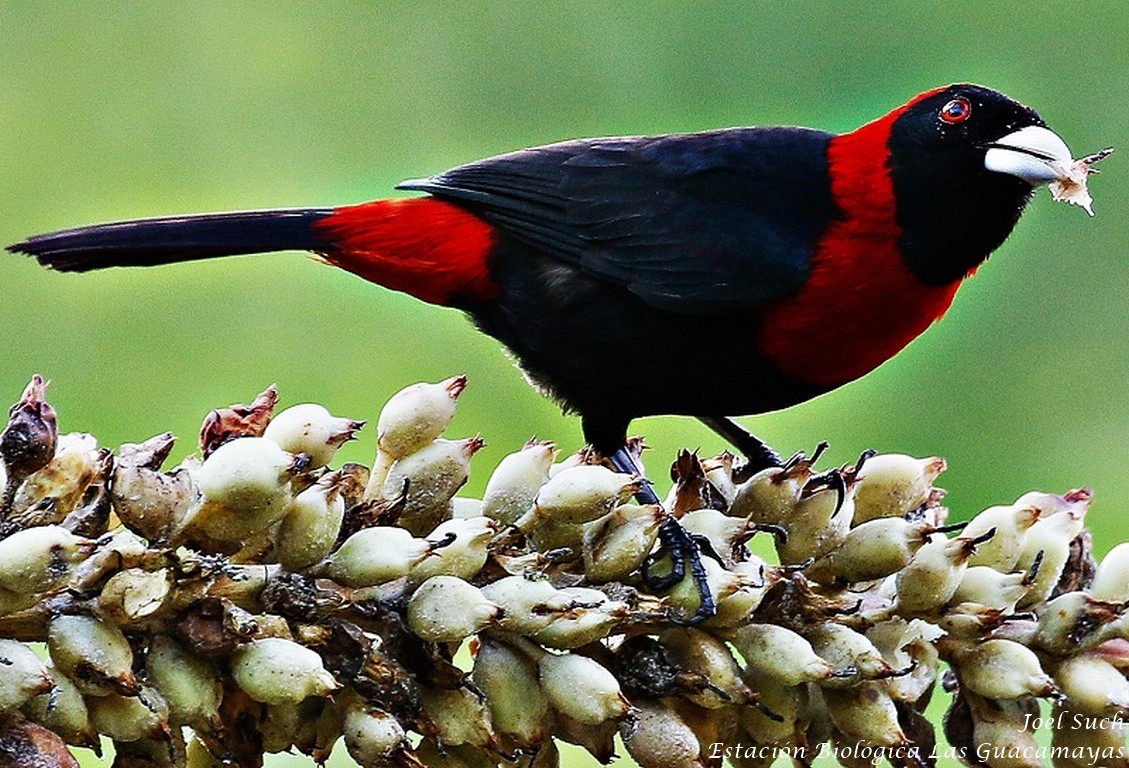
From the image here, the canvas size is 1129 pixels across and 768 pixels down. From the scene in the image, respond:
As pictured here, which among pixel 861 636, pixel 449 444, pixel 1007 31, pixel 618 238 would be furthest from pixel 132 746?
pixel 1007 31

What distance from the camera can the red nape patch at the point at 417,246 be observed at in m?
2.67

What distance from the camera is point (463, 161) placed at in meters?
3.22

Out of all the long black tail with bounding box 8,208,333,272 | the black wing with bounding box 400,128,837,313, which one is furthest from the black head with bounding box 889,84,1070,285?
the long black tail with bounding box 8,208,333,272

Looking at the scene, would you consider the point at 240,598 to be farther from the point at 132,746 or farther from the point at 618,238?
the point at 618,238

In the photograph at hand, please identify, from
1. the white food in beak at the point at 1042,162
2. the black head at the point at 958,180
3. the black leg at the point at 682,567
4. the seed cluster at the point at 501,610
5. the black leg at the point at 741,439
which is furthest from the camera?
the black leg at the point at 741,439

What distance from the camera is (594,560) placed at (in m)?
1.44

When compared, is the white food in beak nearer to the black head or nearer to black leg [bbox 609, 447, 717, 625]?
the black head

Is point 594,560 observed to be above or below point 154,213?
below

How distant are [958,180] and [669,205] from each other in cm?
46

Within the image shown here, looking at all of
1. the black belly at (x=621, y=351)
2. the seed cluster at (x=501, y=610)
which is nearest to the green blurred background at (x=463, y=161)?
the black belly at (x=621, y=351)

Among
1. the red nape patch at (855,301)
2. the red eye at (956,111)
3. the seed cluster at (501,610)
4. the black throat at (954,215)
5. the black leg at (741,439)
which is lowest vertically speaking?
the seed cluster at (501,610)

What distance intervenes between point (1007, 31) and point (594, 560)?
2124mm

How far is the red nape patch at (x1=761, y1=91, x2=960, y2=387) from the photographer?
2582 mm

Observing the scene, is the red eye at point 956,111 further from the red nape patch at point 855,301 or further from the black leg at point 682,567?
the black leg at point 682,567
